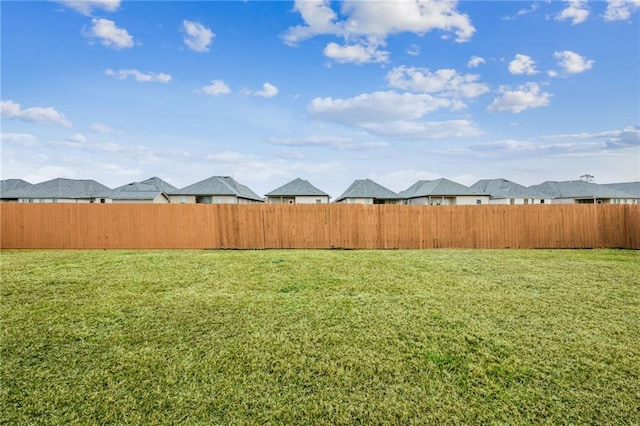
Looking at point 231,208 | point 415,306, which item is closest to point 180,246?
point 231,208

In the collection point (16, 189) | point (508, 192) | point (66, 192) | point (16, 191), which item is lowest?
point (508, 192)

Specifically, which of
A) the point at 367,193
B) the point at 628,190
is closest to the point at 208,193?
the point at 367,193

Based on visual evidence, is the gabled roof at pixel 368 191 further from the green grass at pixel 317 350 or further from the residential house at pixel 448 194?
the green grass at pixel 317 350

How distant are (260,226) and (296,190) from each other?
21.7 metres

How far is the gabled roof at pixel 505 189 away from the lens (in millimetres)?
35688

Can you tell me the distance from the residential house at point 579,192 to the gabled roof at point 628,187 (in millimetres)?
1318

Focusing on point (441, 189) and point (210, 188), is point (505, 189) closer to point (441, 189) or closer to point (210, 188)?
point (441, 189)

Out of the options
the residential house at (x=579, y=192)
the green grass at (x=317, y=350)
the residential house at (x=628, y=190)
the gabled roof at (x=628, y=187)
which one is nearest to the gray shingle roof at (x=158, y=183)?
the green grass at (x=317, y=350)

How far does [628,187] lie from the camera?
132ft

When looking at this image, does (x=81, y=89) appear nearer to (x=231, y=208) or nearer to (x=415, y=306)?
(x=231, y=208)

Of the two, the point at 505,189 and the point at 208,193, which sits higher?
the point at 208,193

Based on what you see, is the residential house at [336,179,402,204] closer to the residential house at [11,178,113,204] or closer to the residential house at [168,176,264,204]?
the residential house at [168,176,264,204]

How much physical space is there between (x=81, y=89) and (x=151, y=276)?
7.54m

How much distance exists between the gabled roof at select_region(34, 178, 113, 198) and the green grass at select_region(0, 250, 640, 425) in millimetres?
30677
